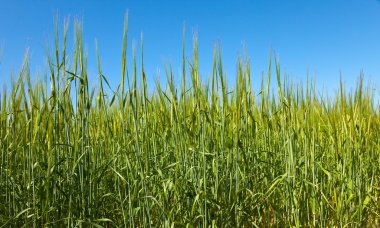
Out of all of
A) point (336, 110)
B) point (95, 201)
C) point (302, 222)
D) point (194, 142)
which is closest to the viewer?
point (95, 201)

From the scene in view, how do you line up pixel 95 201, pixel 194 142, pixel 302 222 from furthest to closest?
pixel 302 222, pixel 194 142, pixel 95 201

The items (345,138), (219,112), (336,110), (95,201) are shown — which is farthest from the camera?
(336,110)

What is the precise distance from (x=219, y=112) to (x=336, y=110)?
42.5 inches

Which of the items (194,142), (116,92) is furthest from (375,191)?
(116,92)

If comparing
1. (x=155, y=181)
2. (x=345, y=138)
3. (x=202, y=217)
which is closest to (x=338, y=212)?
(x=345, y=138)

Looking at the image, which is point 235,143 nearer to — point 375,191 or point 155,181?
point 155,181

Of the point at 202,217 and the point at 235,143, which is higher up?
the point at 235,143

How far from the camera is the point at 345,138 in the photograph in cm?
212

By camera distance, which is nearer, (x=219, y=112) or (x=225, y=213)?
(x=225, y=213)

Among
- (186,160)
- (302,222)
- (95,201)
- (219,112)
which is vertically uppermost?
(219,112)

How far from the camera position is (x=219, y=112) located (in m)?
1.78

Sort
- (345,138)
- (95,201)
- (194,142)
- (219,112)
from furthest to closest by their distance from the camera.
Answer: (345,138) → (219,112) → (194,142) → (95,201)

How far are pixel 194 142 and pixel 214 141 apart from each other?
0.41 feet

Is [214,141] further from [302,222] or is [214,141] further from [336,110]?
[336,110]
